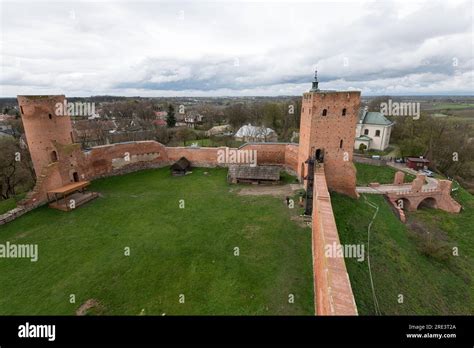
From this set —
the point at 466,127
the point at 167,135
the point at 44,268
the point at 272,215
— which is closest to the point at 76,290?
the point at 44,268

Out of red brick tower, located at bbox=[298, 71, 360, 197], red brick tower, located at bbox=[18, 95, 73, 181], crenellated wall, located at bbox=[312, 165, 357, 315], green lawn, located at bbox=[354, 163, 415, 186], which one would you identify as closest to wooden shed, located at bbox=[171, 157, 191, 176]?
red brick tower, located at bbox=[18, 95, 73, 181]

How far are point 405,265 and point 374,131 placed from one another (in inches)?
999

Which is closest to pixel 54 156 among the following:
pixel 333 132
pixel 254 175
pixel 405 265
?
pixel 254 175

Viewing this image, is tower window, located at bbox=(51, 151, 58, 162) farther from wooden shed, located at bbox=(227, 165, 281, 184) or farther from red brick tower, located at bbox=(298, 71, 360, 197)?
red brick tower, located at bbox=(298, 71, 360, 197)

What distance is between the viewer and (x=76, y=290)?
8.75 metres

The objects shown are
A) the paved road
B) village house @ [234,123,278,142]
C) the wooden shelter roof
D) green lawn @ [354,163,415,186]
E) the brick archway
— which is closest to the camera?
the wooden shelter roof

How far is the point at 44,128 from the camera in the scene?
595 inches

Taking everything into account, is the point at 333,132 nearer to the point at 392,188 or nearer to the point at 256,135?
the point at 392,188

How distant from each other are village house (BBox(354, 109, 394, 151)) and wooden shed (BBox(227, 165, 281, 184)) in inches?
803

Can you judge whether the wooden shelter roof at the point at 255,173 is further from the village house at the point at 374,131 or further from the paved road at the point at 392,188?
the village house at the point at 374,131

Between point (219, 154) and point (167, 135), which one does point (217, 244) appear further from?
point (167, 135)

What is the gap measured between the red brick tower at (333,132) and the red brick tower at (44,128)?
53.3 feet

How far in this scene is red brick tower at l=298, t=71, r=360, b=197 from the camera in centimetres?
1476
